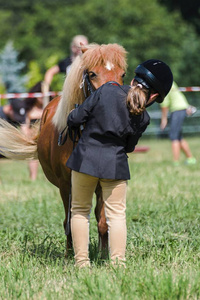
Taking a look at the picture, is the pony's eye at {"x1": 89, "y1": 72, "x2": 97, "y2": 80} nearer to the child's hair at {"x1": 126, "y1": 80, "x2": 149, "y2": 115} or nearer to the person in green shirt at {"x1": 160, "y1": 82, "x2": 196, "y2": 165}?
the child's hair at {"x1": 126, "y1": 80, "x2": 149, "y2": 115}

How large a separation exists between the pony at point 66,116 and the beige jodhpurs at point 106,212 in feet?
1.33

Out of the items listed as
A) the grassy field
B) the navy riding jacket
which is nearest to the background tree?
the grassy field

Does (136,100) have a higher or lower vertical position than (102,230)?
higher

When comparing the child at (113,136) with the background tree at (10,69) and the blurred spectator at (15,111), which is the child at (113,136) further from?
the background tree at (10,69)

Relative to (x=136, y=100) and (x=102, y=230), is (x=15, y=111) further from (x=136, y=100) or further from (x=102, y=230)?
(x=136, y=100)

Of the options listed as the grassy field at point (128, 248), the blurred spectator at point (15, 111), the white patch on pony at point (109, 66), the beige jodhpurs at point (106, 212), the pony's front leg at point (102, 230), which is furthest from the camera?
the blurred spectator at point (15, 111)

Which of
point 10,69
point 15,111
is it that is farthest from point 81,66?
point 10,69

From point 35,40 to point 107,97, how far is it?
129ft

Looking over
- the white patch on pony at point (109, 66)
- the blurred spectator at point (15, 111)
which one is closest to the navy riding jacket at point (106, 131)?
the white patch on pony at point (109, 66)

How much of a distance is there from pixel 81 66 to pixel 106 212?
1.14 meters

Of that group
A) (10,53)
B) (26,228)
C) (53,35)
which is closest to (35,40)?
(53,35)

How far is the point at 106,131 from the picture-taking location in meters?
3.70

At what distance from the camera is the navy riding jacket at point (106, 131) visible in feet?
12.1

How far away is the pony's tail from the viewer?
5199 mm
